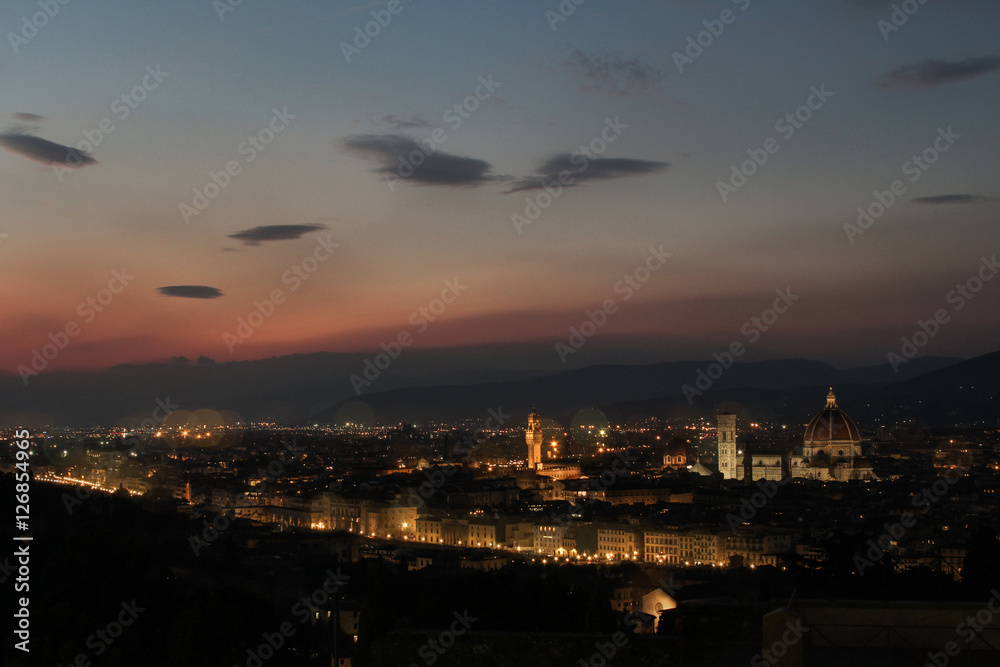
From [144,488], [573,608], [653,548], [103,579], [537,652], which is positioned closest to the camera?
[537,652]

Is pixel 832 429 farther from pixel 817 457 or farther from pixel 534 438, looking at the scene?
pixel 534 438

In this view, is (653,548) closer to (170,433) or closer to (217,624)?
(217,624)

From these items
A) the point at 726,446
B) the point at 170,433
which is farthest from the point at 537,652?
the point at 170,433

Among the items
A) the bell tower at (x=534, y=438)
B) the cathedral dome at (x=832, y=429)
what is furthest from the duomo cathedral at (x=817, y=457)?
the bell tower at (x=534, y=438)

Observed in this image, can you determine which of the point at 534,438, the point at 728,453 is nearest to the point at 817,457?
the point at 728,453

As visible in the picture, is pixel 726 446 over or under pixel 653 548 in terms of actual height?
over

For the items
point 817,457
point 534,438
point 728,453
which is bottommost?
point 817,457

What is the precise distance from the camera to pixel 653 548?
43750 millimetres

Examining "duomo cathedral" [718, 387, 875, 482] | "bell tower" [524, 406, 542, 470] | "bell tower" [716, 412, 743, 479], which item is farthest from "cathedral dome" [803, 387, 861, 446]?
"bell tower" [524, 406, 542, 470]

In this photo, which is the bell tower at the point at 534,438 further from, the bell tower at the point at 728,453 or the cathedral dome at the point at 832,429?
the cathedral dome at the point at 832,429

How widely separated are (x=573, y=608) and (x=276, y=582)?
15911 mm

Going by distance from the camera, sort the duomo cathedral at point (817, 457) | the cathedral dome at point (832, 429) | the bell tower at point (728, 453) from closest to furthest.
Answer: the duomo cathedral at point (817, 457) < the cathedral dome at point (832, 429) < the bell tower at point (728, 453)

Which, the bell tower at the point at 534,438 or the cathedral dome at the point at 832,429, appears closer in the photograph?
the cathedral dome at the point at 832,429

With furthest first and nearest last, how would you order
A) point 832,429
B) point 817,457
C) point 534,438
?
1. point 534,438
2. point 832,429
3. point 817,457
